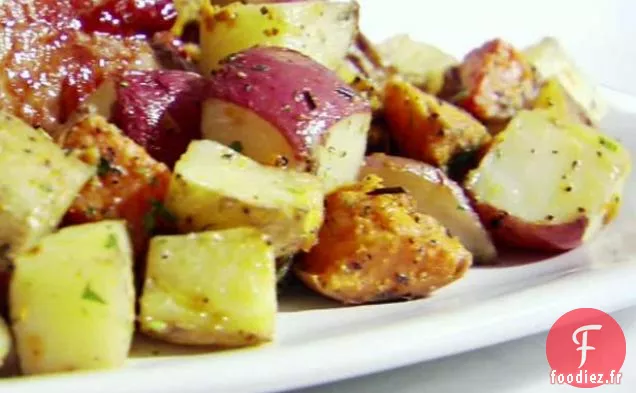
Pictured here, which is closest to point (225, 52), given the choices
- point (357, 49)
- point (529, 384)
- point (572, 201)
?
point (357, 49)

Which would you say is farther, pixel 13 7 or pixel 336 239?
pixel 13 7

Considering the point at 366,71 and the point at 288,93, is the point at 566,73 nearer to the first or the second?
the point at 366,71

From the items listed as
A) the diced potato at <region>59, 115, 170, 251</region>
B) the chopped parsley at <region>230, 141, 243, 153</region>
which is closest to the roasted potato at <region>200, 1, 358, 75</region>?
the chopped parsley at <region>230, 141, 243, 153</region>

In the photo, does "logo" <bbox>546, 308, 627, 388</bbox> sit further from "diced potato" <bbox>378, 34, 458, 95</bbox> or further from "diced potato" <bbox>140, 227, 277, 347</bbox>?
"diced potato" <bbox>378, 34, 458, 95</bbox>

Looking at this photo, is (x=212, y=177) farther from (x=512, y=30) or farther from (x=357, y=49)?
(x=512, y=30)

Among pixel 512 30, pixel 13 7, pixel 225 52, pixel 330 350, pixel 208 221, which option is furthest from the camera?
pixel 512 30

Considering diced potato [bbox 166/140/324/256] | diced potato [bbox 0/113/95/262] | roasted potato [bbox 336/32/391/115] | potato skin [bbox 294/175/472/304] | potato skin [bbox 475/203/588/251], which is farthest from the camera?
roasted potato [bbox 336/32/391/115]
